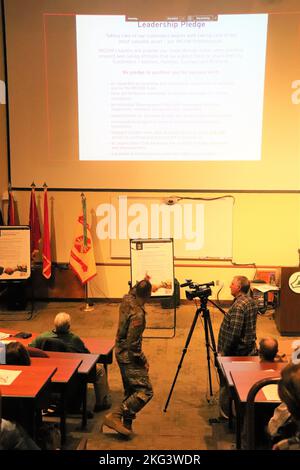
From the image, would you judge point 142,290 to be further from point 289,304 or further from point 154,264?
point 289,304

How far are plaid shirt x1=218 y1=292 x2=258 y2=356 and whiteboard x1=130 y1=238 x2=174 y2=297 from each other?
2.01 m

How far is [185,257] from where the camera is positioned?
7.40 metres

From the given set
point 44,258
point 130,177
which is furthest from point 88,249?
point 130,177

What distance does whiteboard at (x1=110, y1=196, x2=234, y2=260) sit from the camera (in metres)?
7.30

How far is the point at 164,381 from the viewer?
5.12m

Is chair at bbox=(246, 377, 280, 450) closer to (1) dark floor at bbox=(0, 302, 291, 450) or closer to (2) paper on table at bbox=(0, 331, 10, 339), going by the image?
(1) dark floor at bbox=(0, 302, 291, 450)

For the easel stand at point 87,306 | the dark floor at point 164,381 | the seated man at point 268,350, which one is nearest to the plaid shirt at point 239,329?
the dark floor at point 164,381

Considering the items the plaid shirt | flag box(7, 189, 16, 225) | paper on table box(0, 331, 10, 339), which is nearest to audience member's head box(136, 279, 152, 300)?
the plaid shirt

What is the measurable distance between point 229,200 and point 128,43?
2338 mm

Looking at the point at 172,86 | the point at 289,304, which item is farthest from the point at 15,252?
the point at 289,304

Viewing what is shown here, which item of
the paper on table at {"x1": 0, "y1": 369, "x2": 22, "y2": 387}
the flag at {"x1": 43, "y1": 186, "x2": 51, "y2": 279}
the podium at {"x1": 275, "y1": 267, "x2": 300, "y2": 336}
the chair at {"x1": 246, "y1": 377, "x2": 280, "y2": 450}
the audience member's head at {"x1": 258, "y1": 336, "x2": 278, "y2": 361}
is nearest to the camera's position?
the chair at {"x1": 246, "y1": 377, "x2": 280, "y2": 450}

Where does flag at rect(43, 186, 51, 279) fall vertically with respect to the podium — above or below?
above

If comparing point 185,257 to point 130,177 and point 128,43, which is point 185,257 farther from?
point 128,43

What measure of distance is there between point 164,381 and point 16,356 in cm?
202
